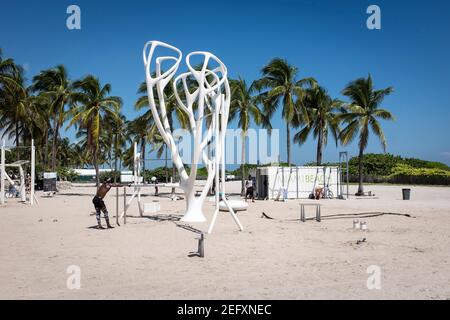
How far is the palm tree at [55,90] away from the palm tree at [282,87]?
15225 mm

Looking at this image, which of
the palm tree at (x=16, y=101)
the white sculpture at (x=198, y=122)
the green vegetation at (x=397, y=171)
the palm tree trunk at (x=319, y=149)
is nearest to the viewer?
the white sculpture at (x=198, y=122)

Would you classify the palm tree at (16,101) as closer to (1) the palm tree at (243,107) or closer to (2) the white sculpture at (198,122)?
(1) the palm tree at (243,107)

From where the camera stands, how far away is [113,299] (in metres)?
5.38

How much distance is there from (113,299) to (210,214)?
11155 mm

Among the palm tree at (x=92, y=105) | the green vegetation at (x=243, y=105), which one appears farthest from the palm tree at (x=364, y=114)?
the palm tree at (x=92, y=105)

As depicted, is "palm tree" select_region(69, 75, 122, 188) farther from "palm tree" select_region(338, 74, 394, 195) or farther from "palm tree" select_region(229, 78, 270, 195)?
"palm tree" select_region(338, 74, 394, 195)

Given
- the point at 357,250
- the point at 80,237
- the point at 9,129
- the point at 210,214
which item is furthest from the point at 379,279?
the point at 9,129

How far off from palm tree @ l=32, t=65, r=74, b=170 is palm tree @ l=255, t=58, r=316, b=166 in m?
15.2

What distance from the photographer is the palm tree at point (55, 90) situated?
3578 cm

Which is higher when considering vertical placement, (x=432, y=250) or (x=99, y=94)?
(x=99, y=94)

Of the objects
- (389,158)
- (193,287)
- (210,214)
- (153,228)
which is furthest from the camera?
(389,158)

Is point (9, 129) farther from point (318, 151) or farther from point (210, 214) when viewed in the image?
point (210, 214)

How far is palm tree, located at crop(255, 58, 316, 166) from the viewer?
31.8 m

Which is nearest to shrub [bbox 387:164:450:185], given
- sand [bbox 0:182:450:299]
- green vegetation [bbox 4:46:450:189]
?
green vegetation [bbox 4:46:450:189]
